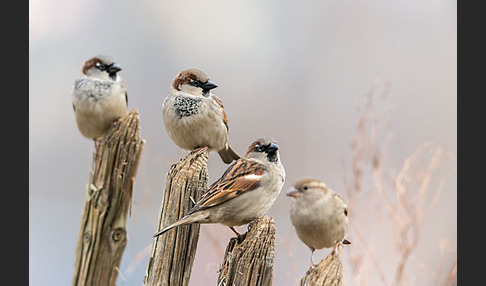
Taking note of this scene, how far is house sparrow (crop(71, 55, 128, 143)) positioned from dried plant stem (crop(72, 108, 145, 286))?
0.53 meters

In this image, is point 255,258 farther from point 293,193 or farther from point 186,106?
point 186,106

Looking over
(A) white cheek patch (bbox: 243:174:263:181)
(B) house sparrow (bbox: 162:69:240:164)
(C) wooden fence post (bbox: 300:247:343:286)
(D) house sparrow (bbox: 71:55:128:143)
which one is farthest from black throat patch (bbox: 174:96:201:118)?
(C) wooden fence post (bbox: 300:247:343:286)

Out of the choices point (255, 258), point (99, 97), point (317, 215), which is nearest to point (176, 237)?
point (255, 258)

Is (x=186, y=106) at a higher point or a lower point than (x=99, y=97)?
lower

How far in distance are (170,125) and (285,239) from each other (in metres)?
Answer: 0.87

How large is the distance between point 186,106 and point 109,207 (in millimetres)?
721

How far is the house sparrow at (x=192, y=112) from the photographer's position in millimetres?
3250

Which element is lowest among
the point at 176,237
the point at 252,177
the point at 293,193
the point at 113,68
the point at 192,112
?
the point at 176,237

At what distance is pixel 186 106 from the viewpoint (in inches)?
128

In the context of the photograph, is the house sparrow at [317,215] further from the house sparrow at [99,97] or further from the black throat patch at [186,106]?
the house sparrow at [99,97]

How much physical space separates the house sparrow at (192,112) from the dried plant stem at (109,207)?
1.04 feet

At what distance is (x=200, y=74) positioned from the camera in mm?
3209

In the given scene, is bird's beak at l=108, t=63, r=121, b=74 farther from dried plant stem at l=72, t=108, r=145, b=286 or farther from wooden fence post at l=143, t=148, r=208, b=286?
wooden fence post at l=143, t=148, r=208, b=286

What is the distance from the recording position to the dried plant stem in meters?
3.44
